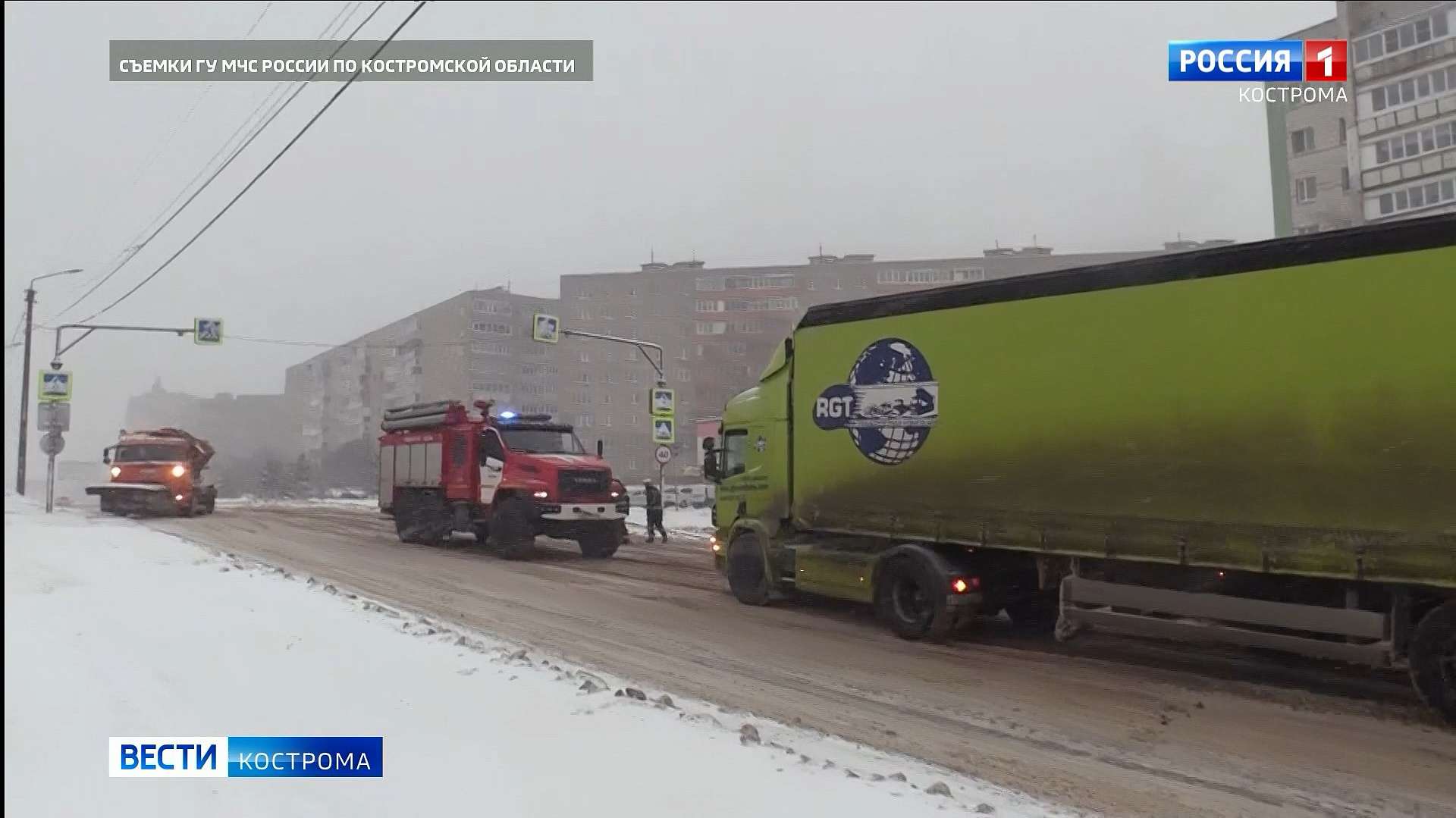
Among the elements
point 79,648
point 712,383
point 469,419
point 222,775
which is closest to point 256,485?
point 712,383

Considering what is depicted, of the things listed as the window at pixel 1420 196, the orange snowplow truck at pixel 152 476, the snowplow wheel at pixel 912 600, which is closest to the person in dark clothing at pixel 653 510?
the snowplow wheel at pixel 912 600

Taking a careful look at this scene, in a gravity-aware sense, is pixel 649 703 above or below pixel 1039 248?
below

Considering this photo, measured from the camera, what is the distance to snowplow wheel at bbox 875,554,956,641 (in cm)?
959

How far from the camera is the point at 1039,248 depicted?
231ft

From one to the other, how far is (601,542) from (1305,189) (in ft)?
136

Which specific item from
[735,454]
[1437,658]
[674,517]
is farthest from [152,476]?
[1437,658]

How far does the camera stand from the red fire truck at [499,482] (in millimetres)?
17609

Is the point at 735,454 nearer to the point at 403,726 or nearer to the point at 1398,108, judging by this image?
the point at 403,726

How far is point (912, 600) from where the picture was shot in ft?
33.1

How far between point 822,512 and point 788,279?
5948 cm

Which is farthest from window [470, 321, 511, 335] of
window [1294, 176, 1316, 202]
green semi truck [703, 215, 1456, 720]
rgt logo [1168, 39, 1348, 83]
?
green semi truck [703, 215, 1456, 720]

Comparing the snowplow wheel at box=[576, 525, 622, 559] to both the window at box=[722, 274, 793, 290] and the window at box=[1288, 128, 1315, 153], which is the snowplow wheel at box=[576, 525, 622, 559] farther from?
the window at box=[722, 274, 793, 290]

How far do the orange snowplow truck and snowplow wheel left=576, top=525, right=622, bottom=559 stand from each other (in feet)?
55.9

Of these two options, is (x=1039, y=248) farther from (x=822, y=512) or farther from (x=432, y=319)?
(x=822, y=512)
